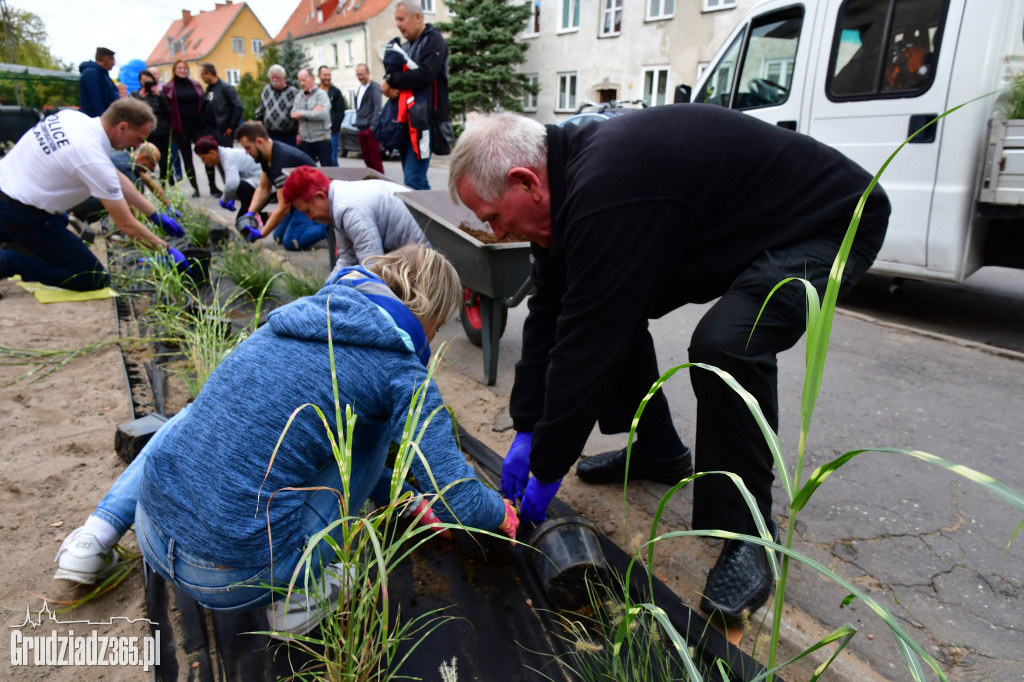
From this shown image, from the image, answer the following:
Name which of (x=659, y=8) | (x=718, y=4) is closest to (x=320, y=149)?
(x=718, y=4)

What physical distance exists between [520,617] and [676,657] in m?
0.42

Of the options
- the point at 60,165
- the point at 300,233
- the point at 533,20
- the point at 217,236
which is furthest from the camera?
the point at 533,20

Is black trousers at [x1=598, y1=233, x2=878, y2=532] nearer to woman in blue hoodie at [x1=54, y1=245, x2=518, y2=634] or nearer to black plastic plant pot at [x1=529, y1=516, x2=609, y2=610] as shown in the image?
black plastic plant pot at [x1=529, y1=516, x2=609, y2=610]

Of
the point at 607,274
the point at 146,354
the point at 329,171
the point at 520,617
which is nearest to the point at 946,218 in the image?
the point at 607,274

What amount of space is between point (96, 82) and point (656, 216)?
9.03 meters

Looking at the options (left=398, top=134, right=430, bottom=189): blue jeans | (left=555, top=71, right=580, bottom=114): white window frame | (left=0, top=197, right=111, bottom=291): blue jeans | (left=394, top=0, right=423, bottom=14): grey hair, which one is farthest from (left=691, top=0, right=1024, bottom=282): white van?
(left=555, top=71, right=580, bottom=114): white window frame

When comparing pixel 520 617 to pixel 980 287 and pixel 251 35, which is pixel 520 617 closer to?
pixel 980 287

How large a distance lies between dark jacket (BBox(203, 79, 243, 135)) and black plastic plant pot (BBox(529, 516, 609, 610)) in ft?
28.1

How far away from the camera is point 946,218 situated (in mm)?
3762

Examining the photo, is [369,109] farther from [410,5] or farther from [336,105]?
[410,5]

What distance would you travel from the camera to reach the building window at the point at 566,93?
22250 mm

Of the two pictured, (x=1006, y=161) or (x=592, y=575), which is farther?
(x=1006, y=161)

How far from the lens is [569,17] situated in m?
21.6

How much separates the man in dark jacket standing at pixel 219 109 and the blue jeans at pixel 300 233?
3.30 m
